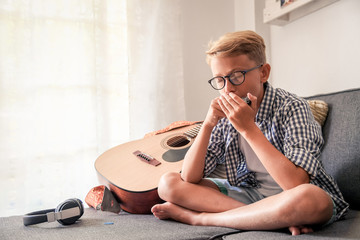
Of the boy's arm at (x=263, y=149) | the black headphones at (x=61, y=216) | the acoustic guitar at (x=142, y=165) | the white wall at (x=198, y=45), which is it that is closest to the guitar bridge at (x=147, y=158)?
the acoustic guitar at (x=142, y=165)

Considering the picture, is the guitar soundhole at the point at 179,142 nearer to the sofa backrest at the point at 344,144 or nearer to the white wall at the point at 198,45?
the sofa backrest at the point at 344,144

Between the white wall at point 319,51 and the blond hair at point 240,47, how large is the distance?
2.63 feet

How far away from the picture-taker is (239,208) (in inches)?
39.4

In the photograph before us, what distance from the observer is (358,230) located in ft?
3.02

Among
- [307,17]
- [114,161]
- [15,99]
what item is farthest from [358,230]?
[15,99]

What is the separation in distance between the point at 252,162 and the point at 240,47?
0.42m

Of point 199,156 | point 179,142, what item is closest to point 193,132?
point 179,142

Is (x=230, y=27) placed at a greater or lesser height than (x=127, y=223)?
greater

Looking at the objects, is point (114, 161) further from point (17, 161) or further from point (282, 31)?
point (282, 31)

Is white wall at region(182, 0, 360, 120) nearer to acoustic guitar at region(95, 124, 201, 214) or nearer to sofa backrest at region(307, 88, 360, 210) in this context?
sofa backrest at region(307, 88, 360, 210)

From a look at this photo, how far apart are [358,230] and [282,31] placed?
153 centimetres

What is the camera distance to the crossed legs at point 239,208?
850 mm

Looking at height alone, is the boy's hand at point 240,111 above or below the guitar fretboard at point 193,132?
above

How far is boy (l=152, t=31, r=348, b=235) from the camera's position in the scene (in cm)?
89
